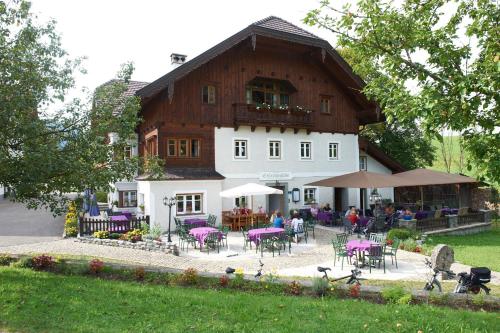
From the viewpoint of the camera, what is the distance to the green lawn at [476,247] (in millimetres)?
13216

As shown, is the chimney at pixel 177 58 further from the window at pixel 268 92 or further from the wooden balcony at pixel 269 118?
the wooden balcony at pixel 269 118

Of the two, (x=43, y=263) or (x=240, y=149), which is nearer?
(x=43, y=263)

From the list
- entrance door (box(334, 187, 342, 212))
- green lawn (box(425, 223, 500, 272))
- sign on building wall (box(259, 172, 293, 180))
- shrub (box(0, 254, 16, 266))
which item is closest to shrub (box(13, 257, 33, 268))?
shrub (box(0, 254, 16, 266))

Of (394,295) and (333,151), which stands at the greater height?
(333,151)

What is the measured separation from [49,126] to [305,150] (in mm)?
17132

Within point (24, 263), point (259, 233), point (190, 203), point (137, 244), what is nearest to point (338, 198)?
point (190, 203)

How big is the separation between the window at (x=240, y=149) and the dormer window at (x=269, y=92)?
240 cm

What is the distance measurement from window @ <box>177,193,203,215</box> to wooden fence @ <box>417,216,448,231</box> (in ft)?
35.1

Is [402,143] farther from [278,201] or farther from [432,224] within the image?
[278,201]

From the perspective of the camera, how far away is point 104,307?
6.85 metres

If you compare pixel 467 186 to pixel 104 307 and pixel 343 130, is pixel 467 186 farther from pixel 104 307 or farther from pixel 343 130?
pixel 104 307

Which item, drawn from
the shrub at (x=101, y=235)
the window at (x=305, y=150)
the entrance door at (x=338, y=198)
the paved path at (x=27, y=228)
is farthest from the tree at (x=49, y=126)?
the entrance door at (x=338, y=198)

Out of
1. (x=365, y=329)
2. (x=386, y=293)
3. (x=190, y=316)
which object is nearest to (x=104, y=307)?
(x=190, y=316)

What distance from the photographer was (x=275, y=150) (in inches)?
926
